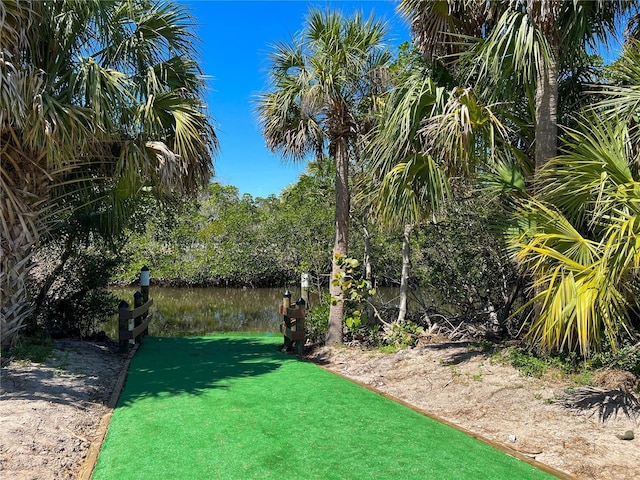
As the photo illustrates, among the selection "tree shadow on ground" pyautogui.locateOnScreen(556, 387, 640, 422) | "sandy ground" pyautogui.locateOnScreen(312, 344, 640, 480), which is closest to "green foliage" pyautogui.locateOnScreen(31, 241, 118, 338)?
"sandy ground" pyautogui.locateOnScreen(312, 344, 640, 480)

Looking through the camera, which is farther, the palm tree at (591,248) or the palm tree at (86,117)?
the palm tree at (86,117)

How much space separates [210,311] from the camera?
1698 cm

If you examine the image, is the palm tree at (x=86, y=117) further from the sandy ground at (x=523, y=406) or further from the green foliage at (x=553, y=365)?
the green foliage at (x=553, y=365)

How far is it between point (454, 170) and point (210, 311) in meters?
12.9

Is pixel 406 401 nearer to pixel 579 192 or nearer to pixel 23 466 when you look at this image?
pixel 579 192

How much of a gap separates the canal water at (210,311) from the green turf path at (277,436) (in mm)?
7002

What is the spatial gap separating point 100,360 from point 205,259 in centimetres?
1499

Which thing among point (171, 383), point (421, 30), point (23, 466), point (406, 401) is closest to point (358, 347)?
point (406, 401)

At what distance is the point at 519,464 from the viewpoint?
12.2 ft

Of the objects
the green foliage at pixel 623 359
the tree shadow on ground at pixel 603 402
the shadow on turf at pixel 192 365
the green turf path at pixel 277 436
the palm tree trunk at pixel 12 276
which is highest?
the palm tree trunk at pixel 12 276

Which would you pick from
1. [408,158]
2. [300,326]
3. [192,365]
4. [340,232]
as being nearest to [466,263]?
[340,232]

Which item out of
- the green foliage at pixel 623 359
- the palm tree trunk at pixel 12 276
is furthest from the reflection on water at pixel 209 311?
the green foliage at pixel 623 359

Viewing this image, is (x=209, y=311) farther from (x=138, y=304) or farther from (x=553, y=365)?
(x=553, y=365)

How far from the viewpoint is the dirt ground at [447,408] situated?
12.1 ft
